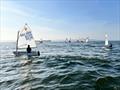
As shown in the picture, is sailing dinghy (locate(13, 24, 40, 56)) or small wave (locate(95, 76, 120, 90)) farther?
sailing dinghy (locate(13, 24, 40, 56))

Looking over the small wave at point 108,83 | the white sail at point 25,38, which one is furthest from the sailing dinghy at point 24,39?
the small wave at point 108,83

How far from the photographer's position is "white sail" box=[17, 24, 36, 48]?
3900 centimetres

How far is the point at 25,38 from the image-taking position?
39.4 metres

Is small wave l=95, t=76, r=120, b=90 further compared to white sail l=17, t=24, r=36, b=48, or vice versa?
white sail l=17, t=24, r=36, b=48

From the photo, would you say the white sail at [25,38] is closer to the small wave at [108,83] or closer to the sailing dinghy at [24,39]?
the sailing dinghy at [24,39]

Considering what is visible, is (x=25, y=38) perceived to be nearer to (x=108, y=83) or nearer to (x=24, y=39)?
(x=24, y=39)

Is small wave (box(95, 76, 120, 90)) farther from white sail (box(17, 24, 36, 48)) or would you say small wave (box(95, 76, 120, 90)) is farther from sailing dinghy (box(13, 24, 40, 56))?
white sail (box(17, 24, 36, 48))

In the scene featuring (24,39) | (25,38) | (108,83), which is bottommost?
(108,83)

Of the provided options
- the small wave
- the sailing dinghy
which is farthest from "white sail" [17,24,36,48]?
the small wave

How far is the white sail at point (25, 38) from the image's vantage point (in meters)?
39.0

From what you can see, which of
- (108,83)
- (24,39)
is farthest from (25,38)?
(108,83)

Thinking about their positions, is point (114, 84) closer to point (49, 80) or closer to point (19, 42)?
point (49, 80)

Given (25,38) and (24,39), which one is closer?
(24,39)

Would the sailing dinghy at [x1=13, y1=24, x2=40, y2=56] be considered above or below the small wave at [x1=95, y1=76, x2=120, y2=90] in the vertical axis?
above
